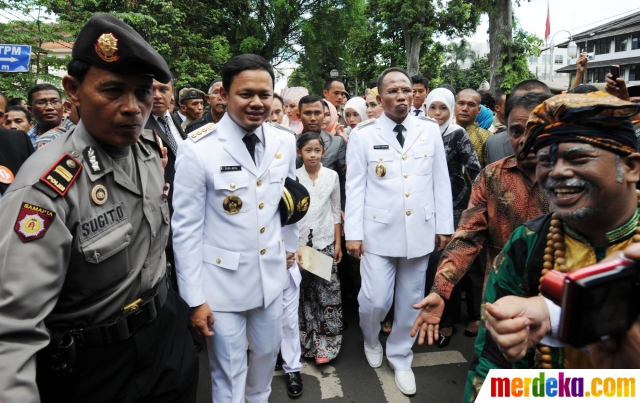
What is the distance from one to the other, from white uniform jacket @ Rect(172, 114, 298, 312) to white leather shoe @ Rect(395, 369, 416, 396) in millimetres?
1356

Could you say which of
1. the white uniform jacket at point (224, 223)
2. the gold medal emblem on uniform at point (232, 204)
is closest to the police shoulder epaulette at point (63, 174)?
the white uniform jacket at point (224, 223)

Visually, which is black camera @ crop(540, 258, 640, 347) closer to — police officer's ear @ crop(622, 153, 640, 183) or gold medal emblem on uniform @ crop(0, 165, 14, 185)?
police officer's ear @ crop(622, 153, 640, 183)

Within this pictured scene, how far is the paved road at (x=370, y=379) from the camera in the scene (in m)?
3.07

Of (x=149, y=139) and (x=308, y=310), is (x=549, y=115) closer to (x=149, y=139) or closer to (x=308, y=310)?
(x=149, y=139)

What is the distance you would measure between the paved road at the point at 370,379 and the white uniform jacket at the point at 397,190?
0.99 meters

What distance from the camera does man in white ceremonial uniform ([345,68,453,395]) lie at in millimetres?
3211

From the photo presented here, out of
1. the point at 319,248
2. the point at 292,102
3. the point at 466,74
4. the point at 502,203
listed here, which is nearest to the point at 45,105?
the point at 292,102

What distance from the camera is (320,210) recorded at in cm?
357

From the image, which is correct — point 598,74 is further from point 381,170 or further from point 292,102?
point 381,170

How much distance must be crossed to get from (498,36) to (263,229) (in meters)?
13.6

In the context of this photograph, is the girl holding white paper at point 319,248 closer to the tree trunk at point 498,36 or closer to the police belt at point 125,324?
the police belt at point 125,324

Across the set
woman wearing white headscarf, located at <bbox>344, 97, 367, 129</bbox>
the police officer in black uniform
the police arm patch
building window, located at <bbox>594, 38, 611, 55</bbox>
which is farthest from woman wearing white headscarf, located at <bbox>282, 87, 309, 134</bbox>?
building window, located at <bbox>594, 38, 611, 55</bbox>

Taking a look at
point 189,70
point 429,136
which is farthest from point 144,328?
point 189,70

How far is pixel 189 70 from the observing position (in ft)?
48.6
